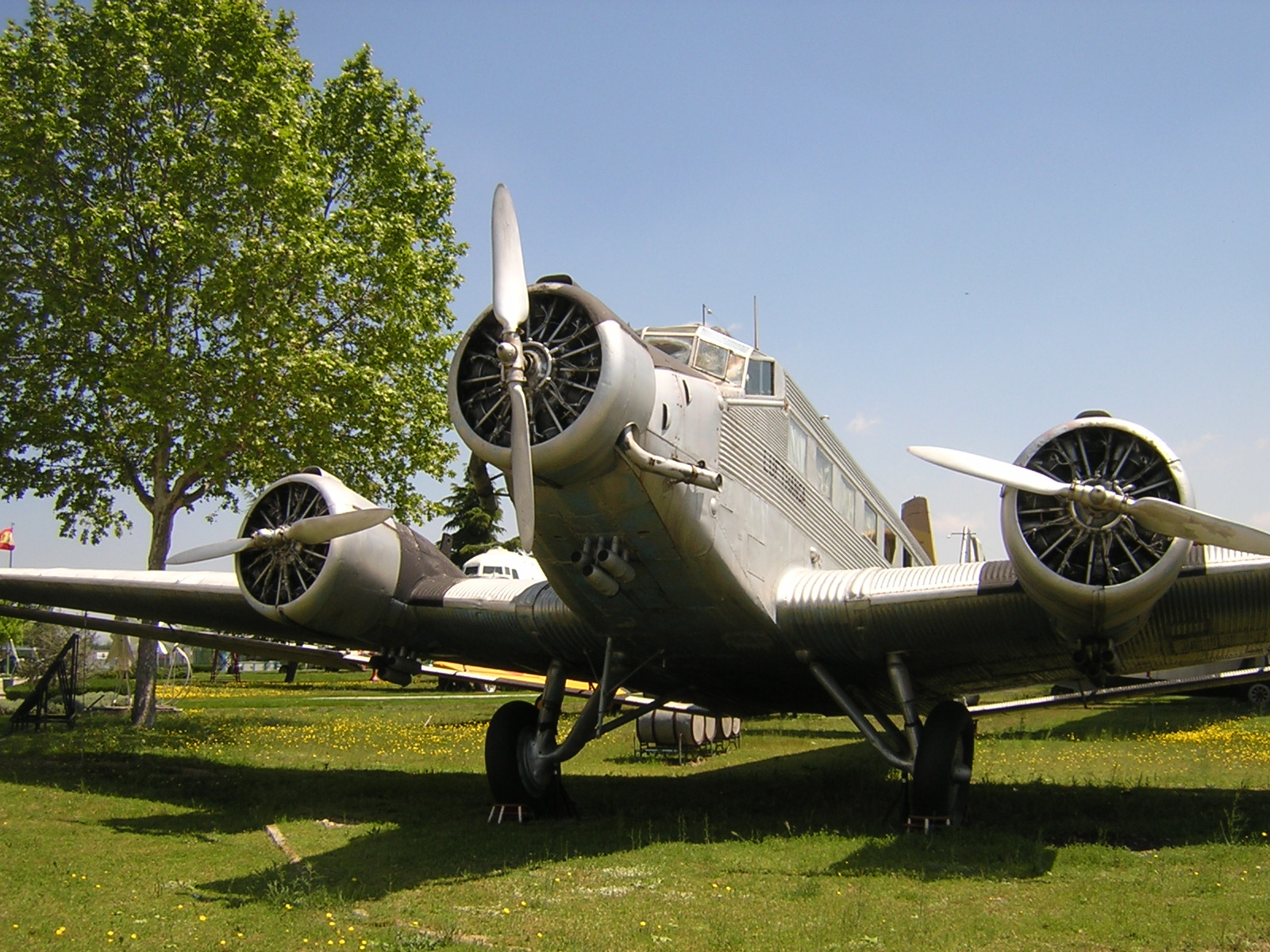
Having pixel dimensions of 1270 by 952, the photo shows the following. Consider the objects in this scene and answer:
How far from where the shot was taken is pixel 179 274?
1994cm

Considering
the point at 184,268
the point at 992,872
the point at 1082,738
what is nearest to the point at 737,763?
the point at 1082,738

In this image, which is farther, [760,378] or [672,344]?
[760,378]

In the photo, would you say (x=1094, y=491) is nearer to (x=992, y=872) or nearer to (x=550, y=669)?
(x=992, y=872)

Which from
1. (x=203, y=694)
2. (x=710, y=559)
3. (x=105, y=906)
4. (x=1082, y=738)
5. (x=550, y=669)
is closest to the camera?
(x=105, y=906)

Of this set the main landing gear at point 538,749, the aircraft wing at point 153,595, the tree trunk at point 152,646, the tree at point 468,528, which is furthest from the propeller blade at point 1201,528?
the tree at point 468,528

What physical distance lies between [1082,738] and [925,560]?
464cm

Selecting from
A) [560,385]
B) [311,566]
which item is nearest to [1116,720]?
[311,566]

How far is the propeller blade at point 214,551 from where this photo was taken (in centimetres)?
1055

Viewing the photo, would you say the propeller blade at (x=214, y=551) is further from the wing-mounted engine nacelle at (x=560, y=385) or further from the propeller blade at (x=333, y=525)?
the wing-mounted engine nacelle at (x=560, y=385)

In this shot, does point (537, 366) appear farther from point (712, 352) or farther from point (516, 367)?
point (712, 352)

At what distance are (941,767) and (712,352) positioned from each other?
419 cm

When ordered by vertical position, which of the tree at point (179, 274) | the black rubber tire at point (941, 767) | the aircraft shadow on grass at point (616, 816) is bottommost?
the aircraft shadow on grass at point (616, 816)

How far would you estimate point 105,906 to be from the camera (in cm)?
691

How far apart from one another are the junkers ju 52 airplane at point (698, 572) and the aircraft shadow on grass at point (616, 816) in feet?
2.78
